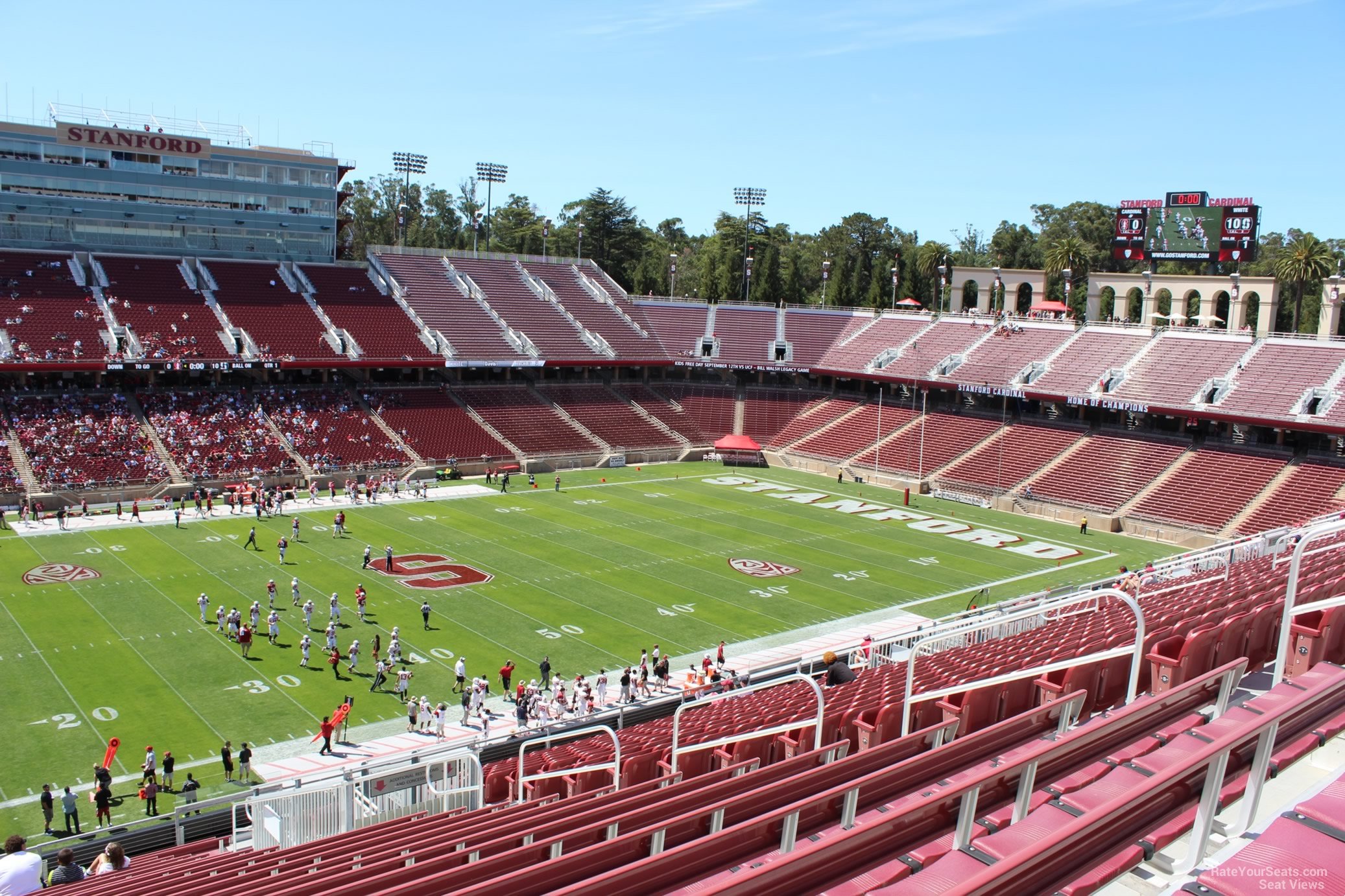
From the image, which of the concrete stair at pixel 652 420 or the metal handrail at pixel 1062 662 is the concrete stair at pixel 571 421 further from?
the metal handrail at pixel 1062 662

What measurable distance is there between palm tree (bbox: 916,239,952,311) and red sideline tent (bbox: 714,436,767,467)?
41087mm

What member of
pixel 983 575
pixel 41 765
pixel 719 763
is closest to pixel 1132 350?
pixel 983 575

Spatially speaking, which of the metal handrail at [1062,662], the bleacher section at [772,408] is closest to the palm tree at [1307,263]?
the bleacher section at [772,408]

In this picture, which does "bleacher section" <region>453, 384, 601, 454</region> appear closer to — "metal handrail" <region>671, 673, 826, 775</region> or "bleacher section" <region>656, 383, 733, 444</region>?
"bleacher section" <region>656, 383, 733, 444</region>

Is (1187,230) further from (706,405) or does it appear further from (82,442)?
(82,442)

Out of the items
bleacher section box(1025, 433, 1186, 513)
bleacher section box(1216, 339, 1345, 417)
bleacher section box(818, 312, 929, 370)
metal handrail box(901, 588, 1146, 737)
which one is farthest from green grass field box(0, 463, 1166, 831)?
bleacher section box(818, 312, 929, 370)

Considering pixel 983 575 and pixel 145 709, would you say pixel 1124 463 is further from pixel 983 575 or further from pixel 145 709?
pixel 145 709

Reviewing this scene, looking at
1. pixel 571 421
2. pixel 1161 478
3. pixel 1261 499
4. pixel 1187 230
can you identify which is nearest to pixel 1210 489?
pixel 1261 499

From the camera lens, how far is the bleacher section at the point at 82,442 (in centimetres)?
4462

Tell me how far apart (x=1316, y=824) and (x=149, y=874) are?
1145 centimetres

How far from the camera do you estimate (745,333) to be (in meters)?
73.8

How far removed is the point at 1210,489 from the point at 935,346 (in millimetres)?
22256

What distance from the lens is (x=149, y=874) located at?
11578 mm

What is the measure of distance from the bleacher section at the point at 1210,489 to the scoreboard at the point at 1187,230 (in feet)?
42.9
